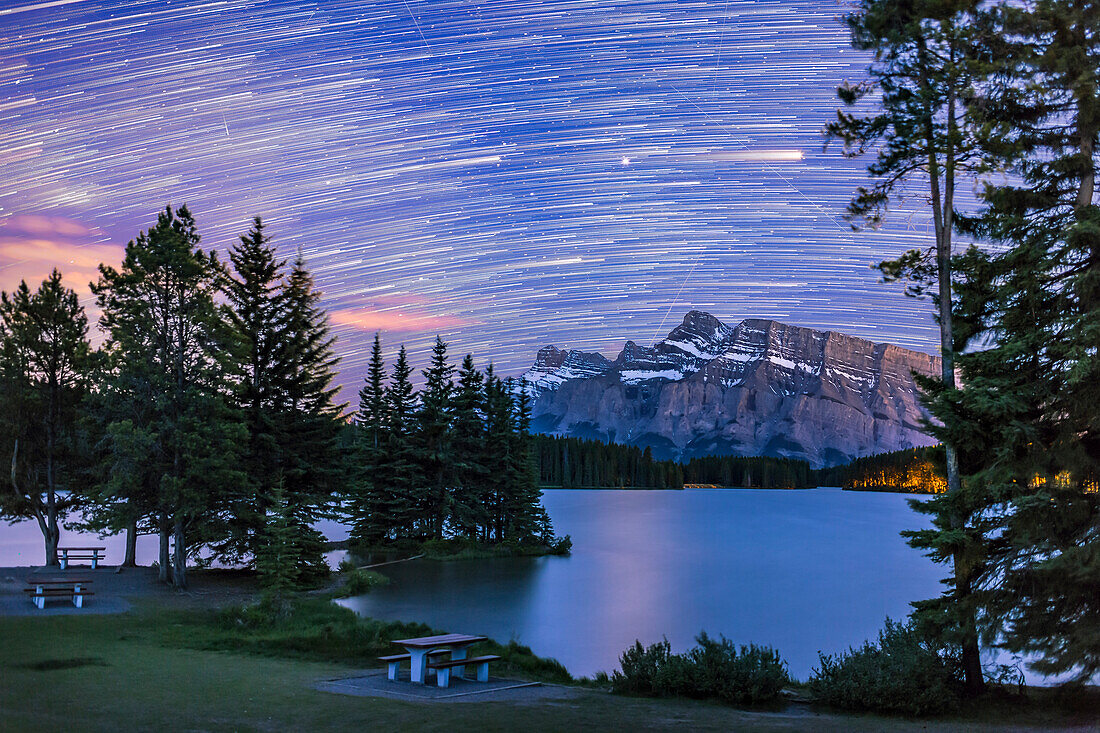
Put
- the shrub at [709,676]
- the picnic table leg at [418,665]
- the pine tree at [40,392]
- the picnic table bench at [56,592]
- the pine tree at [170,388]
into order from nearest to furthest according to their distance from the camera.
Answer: the shrub at [709,676] → the picnic table leg at [418,665] → the picnic table bench at [56,592] → the pine tree at [170,388] → the pine tree at [40,392]

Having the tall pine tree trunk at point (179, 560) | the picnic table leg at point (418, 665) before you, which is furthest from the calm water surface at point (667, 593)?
the picnic table leg at point (418, 665)

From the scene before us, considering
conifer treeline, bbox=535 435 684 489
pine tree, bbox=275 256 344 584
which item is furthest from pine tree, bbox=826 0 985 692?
conifer treeline, bbox=535 435 684 489

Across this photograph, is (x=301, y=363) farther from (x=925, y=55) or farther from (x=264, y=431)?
(x=925, y=55)

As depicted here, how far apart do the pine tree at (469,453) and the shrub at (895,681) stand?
40544 mm

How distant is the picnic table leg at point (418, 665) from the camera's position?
13.4 m

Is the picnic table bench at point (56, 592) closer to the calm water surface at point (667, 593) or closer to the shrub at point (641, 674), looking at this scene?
the calm water surface at point (667, 593)

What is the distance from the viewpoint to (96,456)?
32562 millimetres

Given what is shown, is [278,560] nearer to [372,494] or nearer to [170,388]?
[170,388]

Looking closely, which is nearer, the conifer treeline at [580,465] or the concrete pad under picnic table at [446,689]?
the concrete pad under picnic table at [446,689]

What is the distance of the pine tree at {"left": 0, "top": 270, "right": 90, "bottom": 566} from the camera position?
104 ft

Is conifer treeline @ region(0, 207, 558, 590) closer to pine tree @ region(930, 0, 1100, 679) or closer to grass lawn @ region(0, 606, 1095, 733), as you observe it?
grass lawn @ region(0, 606, 1095, 733)

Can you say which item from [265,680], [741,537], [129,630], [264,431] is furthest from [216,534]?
[741,537]

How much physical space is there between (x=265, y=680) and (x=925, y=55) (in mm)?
15412

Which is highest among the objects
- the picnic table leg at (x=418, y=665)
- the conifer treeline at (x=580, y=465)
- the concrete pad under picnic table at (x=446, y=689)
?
the conifer treeline at (x=580, y=465)
